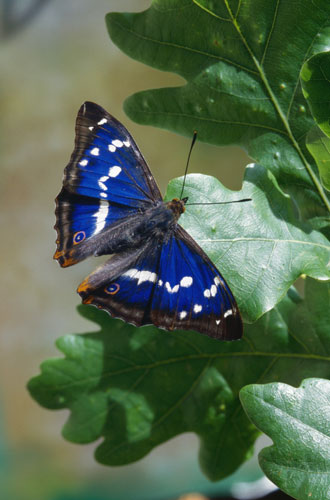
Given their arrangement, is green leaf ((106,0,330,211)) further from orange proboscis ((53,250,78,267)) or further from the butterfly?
orange proboscis ((53,250,78,267))

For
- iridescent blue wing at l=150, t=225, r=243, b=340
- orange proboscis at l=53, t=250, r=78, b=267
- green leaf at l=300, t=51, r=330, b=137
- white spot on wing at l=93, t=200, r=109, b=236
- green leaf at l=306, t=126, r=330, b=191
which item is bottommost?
iridescent blue wing at l=150, t=225, r=243, b=340

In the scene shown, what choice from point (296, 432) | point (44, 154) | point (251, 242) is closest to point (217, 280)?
point (251, 242)

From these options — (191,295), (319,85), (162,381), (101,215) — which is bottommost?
(162,381)

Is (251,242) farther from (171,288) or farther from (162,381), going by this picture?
(162,381)

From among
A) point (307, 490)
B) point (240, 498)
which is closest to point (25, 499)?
point (240, 498)

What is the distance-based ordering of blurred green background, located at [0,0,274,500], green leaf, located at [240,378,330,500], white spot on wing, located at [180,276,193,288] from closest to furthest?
green leaf, located at [240,378,330,500] < white spot on wing, located at [180,276,193,288] < blurred green background, located at [0,0,274,500]

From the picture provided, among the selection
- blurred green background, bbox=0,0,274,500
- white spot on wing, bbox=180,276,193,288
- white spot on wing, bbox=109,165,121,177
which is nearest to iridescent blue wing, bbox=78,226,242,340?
white spot on wing, bbox=180,276,193,288

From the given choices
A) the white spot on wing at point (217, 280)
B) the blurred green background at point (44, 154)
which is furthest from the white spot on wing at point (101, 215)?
the blurred green background at point (44, 154)
